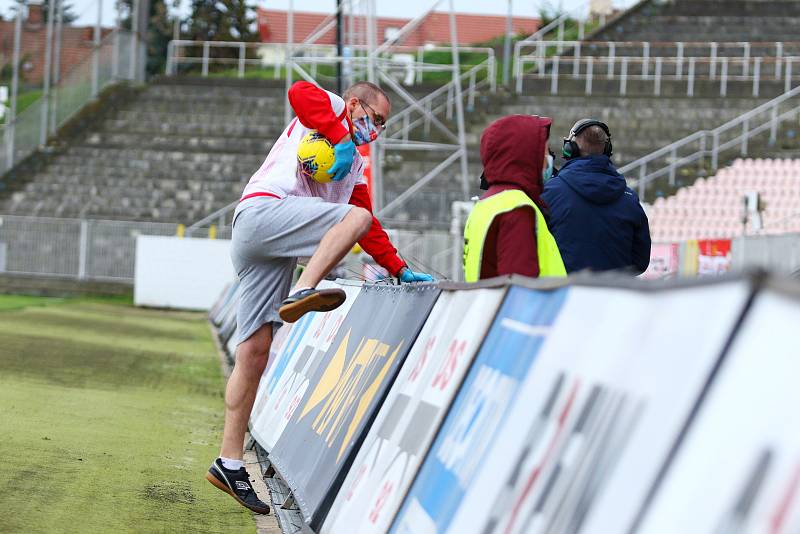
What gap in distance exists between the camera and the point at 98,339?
17.6 metres

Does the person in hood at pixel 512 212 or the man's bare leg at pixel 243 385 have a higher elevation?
the person in hood at pixel 512 212

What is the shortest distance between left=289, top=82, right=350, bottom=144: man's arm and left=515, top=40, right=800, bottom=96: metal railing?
3309 cm

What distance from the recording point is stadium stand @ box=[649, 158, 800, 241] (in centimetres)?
2908

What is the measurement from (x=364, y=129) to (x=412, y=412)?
63.9 inches

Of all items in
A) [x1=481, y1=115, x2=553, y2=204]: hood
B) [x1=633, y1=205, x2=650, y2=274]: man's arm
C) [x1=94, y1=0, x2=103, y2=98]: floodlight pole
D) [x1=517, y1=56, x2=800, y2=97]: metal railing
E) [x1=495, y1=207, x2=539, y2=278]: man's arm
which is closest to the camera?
[x1=495, y1=207, x2=539, y2=278]: man's arm

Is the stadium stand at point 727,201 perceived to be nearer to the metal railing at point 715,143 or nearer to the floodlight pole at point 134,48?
the metal railing at point 715,143

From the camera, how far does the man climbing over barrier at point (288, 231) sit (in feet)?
18.2

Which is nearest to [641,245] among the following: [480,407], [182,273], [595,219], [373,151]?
[595,219]

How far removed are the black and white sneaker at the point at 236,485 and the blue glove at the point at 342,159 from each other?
1270 mm

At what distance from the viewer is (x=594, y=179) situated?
693cm

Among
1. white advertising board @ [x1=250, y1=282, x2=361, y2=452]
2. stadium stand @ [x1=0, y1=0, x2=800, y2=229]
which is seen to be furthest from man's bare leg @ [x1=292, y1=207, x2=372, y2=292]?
stadium stand @ [x1=0, y1=0, x2=800, y2=229]

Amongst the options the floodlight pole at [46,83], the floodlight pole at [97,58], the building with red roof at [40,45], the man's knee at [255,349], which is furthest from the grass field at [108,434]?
the building with red roof at [40,45]

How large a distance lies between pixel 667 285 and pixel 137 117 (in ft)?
131

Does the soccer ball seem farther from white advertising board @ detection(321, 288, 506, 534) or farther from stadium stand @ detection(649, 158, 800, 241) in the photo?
stadium stand @ detection(649, 158, 800, 241)
